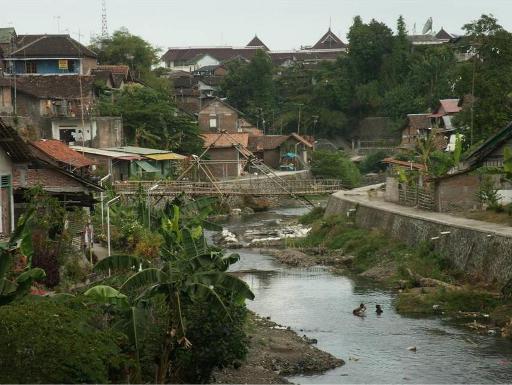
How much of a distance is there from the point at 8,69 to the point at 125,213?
36.1 metres

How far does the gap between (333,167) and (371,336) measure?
156 feet

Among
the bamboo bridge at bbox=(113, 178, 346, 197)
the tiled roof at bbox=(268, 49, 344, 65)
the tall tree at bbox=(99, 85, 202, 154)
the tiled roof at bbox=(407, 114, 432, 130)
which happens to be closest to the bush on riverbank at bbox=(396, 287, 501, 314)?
the bamboo bridge at bbox=(113, 178, 346, 197)

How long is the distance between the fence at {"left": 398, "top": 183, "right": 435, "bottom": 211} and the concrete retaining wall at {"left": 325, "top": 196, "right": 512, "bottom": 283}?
145cm

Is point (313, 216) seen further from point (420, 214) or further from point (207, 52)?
point (207, 52)

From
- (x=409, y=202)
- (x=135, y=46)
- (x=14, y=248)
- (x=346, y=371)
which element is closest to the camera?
(x=14, y=248)

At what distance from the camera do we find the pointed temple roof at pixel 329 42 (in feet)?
447

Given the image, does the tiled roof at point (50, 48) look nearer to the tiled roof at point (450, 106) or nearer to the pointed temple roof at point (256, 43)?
the tiled roof at point (450, 106)

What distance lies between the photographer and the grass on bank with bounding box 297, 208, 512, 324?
97.9ft

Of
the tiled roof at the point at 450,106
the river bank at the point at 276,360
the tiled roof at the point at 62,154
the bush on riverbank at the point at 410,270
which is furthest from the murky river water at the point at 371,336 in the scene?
the tiled roof at the point at 450,106

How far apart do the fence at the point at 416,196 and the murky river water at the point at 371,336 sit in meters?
6.65

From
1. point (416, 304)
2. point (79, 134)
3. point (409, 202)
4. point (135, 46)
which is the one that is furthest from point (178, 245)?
point (135, 46)

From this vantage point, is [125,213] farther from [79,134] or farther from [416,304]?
[79,134]

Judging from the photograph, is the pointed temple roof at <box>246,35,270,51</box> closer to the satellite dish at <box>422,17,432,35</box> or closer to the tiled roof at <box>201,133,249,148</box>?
the satellite dish at <box>422,17,432,35</box>

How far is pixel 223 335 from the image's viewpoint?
773 inches
